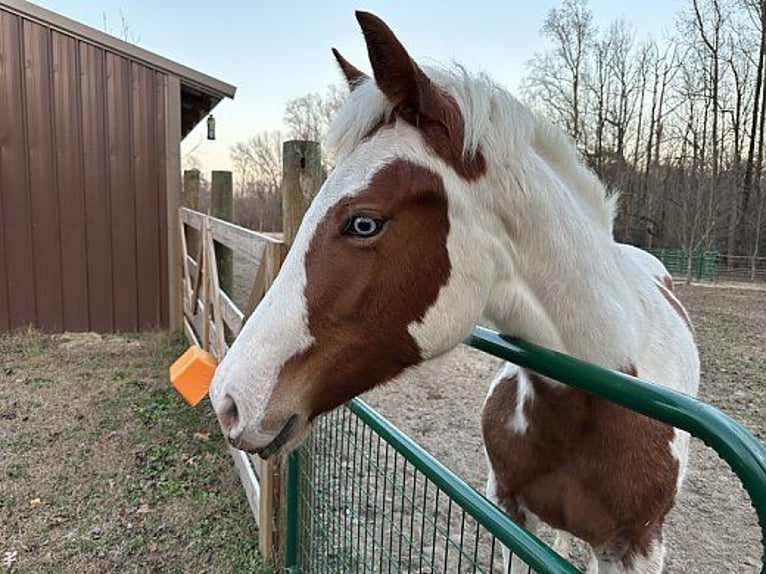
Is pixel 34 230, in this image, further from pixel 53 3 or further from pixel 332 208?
pixel 53 3

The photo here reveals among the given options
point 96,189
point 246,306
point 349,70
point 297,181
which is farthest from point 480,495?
point 96,189

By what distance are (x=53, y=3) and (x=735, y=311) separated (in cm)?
1504

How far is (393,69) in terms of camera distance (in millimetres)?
1036

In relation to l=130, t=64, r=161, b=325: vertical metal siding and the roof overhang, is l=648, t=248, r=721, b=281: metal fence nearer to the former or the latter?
the roof overhang

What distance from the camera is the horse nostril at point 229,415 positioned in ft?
3.48

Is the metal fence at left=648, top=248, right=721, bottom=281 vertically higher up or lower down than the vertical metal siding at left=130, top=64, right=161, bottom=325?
lower down

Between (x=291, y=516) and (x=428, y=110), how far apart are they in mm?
1844

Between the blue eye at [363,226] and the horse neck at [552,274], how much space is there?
0.26 metres

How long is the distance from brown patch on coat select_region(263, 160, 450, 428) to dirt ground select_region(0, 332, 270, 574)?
1.82 m

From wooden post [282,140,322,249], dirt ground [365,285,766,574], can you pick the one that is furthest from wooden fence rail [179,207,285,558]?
dirt ground [365,285,766,574]

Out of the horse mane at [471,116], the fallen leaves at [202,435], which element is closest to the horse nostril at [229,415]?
the horse mane at [471,116]

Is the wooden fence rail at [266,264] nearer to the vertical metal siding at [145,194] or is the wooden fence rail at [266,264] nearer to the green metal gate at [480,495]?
the green metal gate at [480,495]

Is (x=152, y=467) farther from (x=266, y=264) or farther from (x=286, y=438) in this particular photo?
(x=286, y=438)

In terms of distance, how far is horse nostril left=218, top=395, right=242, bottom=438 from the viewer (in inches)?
41.7
